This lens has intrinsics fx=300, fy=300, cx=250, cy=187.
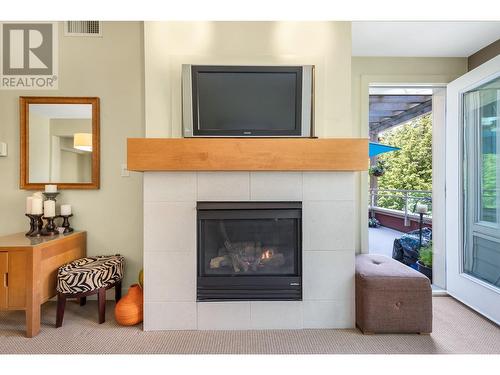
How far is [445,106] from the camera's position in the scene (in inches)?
113

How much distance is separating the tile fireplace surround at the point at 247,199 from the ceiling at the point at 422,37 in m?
1.24

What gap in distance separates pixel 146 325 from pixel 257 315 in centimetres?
77

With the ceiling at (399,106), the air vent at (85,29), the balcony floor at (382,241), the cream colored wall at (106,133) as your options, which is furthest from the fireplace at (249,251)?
the ceiling at (399,106)

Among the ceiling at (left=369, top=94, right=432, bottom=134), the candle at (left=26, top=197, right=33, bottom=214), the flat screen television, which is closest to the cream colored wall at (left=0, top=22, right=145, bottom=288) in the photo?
the candle at (left=26, top=197, right=33, bottom=214)

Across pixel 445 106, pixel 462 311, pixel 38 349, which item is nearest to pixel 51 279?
pixel 38 349

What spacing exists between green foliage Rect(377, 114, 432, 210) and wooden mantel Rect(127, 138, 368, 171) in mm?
6314

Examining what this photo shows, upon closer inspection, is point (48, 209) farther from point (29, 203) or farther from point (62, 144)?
point (62, 144)

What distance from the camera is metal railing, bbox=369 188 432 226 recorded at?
6285 millimetres

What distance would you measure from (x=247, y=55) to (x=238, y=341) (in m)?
2.04

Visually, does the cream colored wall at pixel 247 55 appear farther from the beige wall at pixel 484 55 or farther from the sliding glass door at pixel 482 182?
the beige wall at pixel 484 55

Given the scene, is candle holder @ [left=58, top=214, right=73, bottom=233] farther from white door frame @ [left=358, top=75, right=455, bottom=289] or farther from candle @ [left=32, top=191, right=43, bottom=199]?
white door frame @ [left=358, top=75, right=455, bottom=289]
